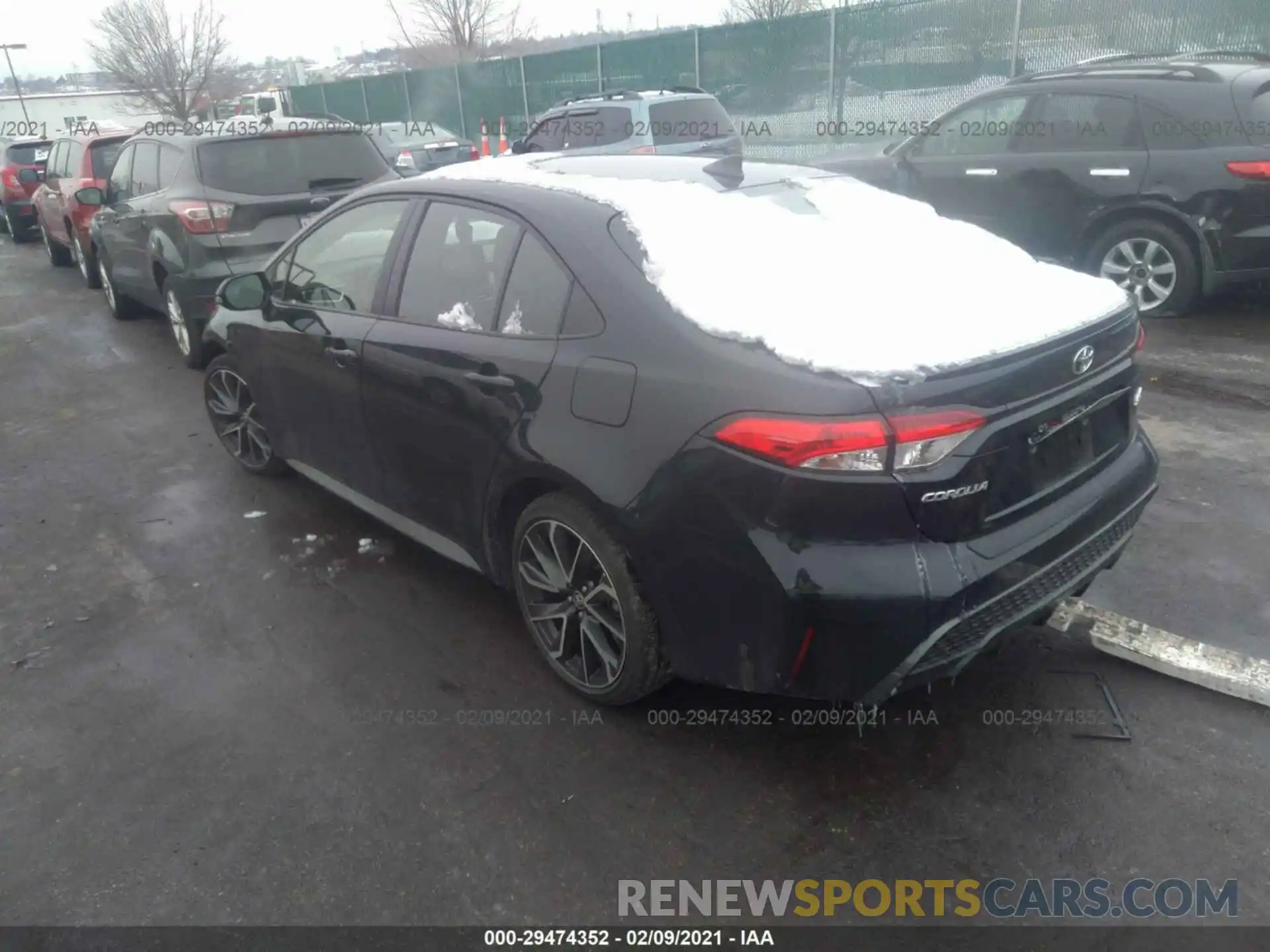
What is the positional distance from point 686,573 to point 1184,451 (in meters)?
Answer: 3.55

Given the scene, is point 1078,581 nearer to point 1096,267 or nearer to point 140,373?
point 1096,267

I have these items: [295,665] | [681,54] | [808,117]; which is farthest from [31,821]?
[681,54]

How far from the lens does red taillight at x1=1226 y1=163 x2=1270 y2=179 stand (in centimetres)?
634

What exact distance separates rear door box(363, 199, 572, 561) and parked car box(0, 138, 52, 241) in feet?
50.9

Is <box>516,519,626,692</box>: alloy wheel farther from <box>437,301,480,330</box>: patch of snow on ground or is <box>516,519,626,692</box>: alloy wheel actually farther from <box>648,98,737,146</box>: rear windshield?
<box>648,98,737,146</box>: rear windshield

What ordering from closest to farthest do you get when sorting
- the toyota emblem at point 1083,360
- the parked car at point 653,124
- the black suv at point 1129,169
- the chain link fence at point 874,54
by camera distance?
1. the toyota emblem at point 1083,360
2. the black suv at point 1129,169
3. the parked car at point 653,124
4. the chain link fence at point 874,54

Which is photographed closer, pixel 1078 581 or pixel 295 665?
pixel 1078 581

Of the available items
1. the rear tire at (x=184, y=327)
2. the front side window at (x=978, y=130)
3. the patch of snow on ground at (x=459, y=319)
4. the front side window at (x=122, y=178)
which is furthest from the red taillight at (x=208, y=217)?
the front side window at (x=978, y=130)

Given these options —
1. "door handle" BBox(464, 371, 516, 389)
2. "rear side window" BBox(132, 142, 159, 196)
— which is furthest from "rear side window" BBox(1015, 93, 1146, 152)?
"rear side window" BBox(132, 142, 159, 196)

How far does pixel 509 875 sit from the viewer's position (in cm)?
257

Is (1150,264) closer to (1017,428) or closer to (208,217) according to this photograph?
(1017,428)

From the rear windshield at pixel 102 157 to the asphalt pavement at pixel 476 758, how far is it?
7.45 metres

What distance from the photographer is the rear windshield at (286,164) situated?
6.88 metres

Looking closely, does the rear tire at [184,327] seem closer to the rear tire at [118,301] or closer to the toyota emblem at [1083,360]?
the rear tire at [118,301]
